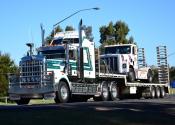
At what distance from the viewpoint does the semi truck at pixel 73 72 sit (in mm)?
26625

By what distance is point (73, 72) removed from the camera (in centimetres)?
2792

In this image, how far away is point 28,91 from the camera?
Result: 2692 cm

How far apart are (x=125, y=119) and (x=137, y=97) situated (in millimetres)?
24734

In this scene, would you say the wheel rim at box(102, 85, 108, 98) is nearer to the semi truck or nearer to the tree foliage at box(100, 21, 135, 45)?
the semi truck

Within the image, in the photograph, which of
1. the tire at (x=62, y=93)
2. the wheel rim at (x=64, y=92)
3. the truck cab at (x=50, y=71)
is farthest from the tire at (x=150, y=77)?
the wheel rim at (x=64, y=92)

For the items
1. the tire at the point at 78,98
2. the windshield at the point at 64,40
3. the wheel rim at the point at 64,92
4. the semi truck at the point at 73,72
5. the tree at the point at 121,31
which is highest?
the tree at the point at 121,31

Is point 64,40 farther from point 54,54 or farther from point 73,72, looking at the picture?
point 73,72

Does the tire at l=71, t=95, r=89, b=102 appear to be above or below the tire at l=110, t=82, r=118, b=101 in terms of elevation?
below

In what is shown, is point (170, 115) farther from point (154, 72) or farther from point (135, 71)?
point (154, 72)

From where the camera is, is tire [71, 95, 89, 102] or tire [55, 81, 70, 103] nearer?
tire [55, 81, 70, 103]

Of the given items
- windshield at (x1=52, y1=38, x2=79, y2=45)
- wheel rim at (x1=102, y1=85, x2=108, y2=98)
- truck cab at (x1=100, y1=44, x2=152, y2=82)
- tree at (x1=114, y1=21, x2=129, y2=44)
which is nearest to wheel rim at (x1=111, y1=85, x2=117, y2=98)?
wheel rim at (x1=102, y1=85, x2=108, y2=98)

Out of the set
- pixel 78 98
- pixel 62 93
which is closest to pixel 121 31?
pixel 78 98

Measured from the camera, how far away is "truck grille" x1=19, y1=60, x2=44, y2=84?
2669 centimetres

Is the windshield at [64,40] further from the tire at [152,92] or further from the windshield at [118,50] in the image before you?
the tire at [152,92]
